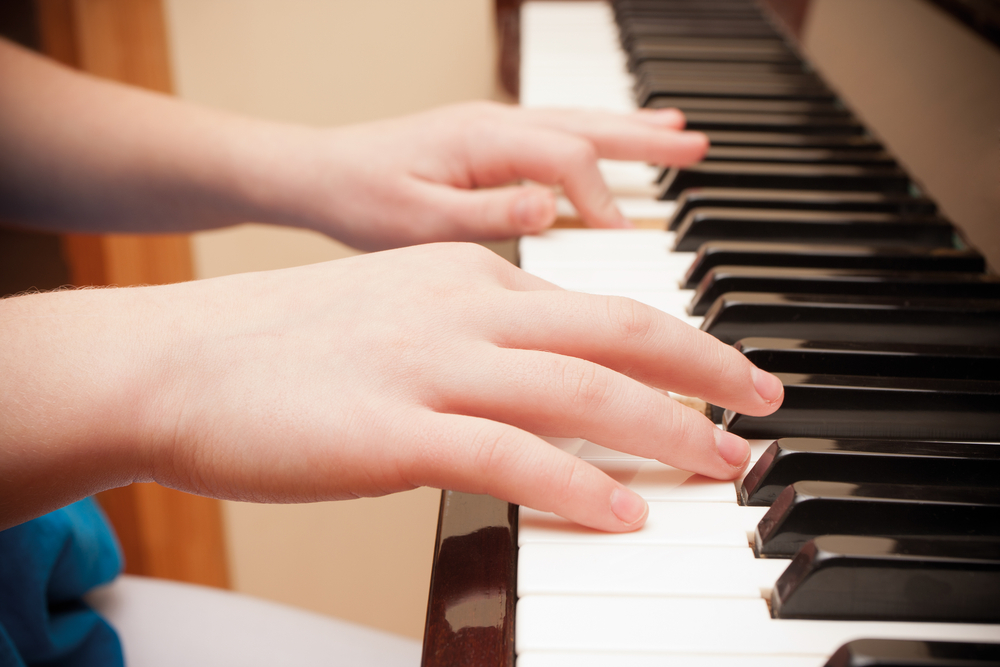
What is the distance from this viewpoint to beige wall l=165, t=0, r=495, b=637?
192 centimetres

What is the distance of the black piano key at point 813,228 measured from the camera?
0.74 m

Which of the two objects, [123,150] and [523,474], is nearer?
[523,474]

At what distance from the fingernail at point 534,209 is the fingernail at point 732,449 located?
14.1 inches

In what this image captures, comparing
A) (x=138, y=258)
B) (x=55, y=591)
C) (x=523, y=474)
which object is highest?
(x=523, y=474)

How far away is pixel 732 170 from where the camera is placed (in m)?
0.88

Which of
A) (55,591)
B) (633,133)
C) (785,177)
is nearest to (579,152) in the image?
(633,133)

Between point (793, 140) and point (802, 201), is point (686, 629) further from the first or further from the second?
point (793, 140)

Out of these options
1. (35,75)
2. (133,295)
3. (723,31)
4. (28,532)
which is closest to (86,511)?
(28,532)

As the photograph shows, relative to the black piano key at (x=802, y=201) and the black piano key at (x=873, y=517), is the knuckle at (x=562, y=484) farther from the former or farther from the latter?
the black piano key at (x=802, y=201)

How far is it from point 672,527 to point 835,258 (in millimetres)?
372

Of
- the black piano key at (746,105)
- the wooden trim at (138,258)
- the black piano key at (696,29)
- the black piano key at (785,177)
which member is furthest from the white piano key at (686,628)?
the wooden trim at (138,258)

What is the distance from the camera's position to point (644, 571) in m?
0.43

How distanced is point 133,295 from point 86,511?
1.33 ft

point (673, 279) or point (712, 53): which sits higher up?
point (712, 53)
